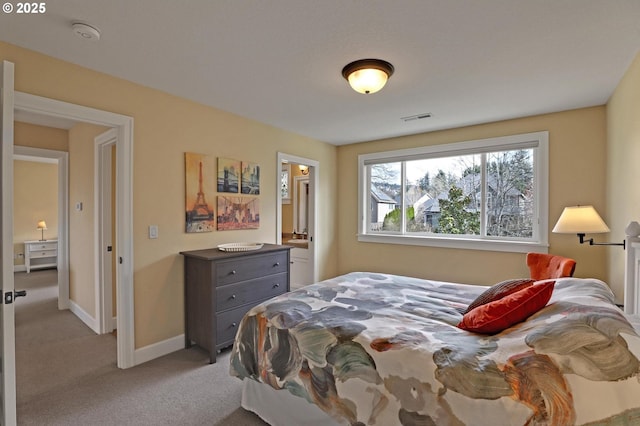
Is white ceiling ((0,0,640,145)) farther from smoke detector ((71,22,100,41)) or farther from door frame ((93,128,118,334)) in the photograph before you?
door frame ((93,128,118,334))

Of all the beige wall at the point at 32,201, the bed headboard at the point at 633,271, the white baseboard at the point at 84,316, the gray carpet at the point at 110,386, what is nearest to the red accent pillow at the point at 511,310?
the bed headboard at the point at 633,271

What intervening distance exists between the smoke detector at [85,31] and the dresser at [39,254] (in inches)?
266

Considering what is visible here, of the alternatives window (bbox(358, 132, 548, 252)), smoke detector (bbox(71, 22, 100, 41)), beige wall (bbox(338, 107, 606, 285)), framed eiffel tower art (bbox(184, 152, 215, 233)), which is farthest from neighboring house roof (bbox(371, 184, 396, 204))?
smoke detector (bbox(71, 22, 100, 41))

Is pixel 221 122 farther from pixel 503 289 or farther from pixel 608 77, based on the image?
pixel 608 77

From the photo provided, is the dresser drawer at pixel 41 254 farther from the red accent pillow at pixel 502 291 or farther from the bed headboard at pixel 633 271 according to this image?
the bed headboard at pixel 633 271

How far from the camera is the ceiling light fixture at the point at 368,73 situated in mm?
2299

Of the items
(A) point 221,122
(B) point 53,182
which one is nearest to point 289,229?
(A) point 221,122

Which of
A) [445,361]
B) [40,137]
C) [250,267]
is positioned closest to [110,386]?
[250,267]

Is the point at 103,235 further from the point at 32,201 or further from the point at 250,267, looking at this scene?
the point at 32,201

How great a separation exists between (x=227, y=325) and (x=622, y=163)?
12.5ft

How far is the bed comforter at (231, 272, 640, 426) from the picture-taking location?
1.14 m

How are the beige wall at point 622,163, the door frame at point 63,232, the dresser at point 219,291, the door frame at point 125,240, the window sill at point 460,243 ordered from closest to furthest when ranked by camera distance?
the beige wall at point 622,163 → the door frame at point 125,240 → the dresser at point 219,291 → the window sill at point 460,243 → the door frame at point 63,232

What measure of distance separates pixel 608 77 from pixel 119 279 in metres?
4.55

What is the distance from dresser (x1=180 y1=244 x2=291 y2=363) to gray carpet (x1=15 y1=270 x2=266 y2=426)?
0.21 meters
